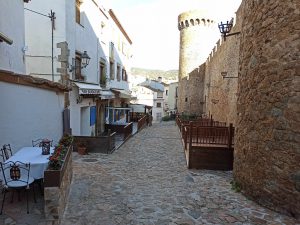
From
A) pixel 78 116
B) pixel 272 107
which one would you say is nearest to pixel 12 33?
pixel 78 116

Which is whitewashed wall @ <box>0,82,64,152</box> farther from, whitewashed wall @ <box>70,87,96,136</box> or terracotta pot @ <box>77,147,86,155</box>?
whitewashed wall @ <box>70,87,96,136</box>

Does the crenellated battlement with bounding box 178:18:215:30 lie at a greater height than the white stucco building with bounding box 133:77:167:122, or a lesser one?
greater

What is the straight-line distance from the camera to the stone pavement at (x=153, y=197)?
513 centimetres

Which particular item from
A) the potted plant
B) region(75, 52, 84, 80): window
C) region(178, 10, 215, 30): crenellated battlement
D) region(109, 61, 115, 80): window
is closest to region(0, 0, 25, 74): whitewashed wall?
the potted plant

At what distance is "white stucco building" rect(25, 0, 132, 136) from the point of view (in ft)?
33.9

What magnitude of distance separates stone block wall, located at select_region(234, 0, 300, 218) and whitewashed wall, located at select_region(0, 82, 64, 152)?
5847 mm

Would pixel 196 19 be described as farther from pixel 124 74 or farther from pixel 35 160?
pixel 35 160

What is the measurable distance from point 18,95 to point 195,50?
87.1ft

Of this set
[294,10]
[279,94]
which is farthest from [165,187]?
[294,10]

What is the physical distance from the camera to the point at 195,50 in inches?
1203

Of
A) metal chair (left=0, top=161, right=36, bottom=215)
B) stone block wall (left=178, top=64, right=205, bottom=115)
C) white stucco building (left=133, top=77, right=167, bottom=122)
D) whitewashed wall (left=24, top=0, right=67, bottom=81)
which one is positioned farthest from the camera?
white stucco building (left=133, top=77, right=167, bottom=122)

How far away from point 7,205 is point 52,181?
1.33m

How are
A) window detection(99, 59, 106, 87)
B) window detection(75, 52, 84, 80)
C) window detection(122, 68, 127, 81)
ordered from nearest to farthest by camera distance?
1. window detection(75, 52, 84, 80)
2. window detection(99, 59, 106, 87)
3. window detection(122, 68, 127, 81)

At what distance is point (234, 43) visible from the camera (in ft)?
44.5
